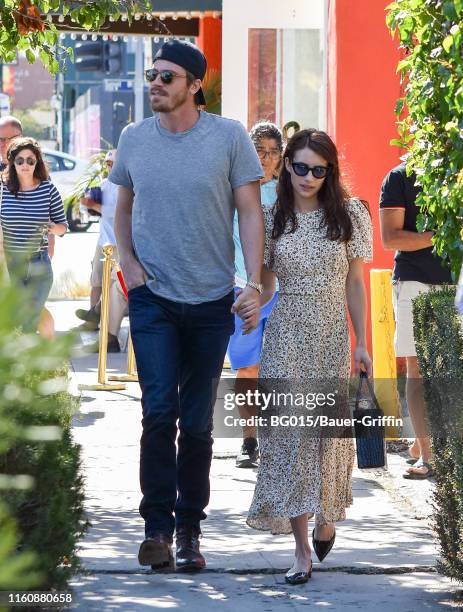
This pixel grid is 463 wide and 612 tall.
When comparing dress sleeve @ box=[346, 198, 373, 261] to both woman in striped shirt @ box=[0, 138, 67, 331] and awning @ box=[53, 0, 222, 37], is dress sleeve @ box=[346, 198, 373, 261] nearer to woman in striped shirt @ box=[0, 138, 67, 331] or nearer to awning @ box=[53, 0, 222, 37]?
A: woman in striped shirt @ box=[0, 138, 67, 331]

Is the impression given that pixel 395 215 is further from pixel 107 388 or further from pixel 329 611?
pixel 107 388

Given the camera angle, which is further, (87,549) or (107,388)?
(107,388)

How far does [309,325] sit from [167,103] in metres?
1.00

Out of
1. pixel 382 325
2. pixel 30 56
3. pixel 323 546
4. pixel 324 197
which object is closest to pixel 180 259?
pixel 324 197

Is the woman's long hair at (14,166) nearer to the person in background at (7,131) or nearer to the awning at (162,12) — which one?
the person in background at (7,131)

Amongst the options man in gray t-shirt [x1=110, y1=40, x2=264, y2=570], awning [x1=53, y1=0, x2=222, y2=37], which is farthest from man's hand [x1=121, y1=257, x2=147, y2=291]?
awning [x1=53, y1=0, x2=222, y2=37]

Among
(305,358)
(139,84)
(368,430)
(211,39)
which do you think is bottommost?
(368,430)

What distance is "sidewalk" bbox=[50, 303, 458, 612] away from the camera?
4.65 meters

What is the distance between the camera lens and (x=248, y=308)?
4859 mm

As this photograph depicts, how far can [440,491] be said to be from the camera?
469cm

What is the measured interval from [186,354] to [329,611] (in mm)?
1173

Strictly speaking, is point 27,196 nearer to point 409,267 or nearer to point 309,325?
point 409,267

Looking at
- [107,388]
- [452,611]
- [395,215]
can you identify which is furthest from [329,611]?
[107,388]

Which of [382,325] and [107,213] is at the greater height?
[107,213]
